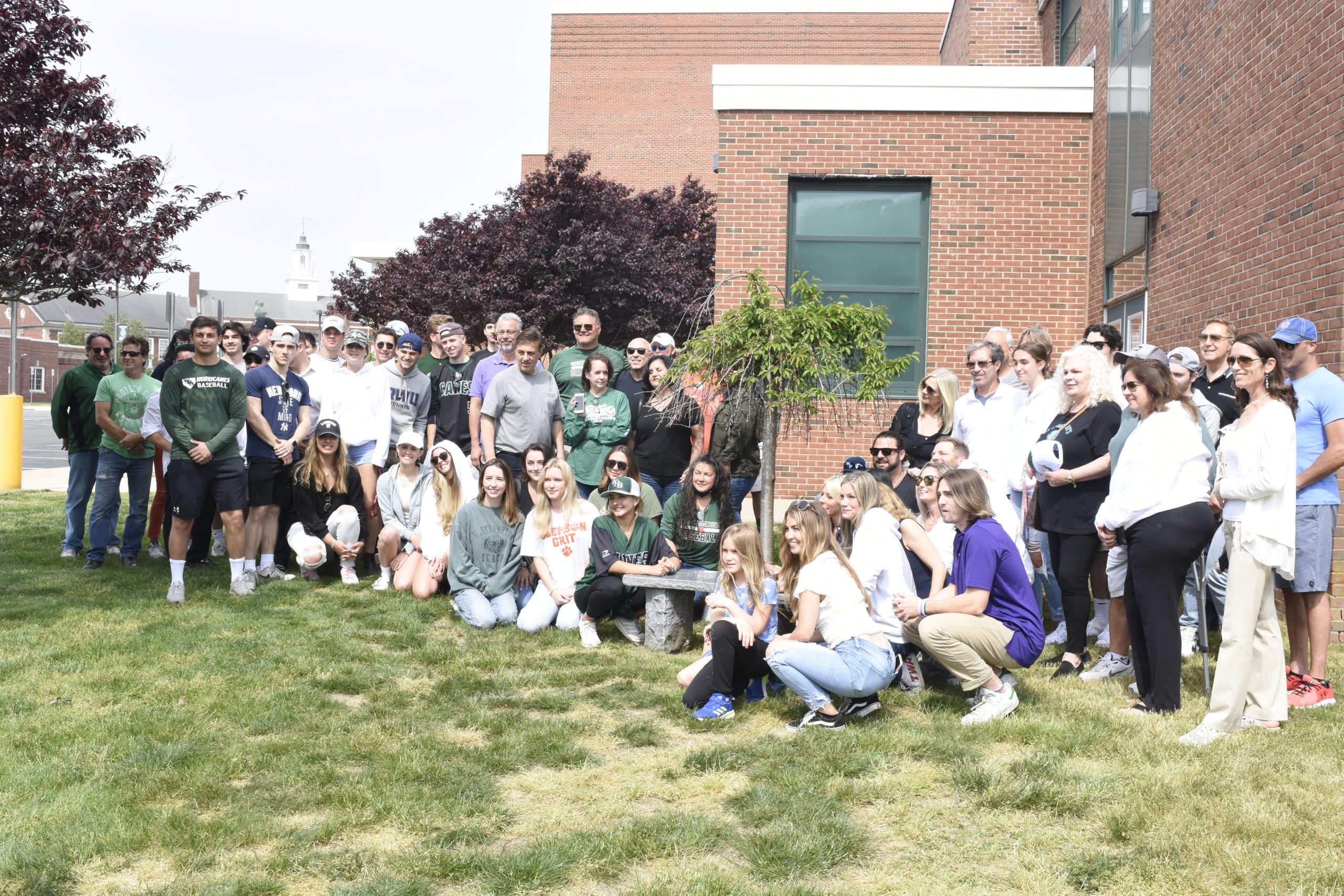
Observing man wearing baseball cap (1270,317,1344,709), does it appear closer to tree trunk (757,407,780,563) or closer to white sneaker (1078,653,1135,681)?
white sneaker (1078,653,1135,681)

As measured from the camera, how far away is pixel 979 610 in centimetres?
511

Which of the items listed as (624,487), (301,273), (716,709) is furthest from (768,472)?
(301,273)

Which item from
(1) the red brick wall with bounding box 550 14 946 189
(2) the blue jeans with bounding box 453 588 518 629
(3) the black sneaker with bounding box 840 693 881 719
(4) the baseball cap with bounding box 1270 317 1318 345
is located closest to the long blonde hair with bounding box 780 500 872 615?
(3) the black sneaker with bounding box 840 693 881 719

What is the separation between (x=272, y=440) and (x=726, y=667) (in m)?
4.69

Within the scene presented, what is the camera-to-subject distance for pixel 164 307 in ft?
361

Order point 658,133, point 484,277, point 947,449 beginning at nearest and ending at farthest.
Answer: point 947,449 → point 484,277 → point 658,133

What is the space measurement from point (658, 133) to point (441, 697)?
31.0 meters

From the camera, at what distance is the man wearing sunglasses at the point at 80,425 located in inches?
354

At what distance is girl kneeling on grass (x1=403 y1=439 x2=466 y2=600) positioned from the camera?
314 inches

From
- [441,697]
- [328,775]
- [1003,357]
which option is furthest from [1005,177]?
[328,775]

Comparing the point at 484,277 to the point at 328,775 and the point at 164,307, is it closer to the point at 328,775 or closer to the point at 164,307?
the point at 328,775

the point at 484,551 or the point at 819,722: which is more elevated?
the point at 484,551

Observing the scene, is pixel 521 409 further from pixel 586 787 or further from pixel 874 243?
pixel 874 243

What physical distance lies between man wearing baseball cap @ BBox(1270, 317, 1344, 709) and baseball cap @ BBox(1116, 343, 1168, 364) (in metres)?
0.54
